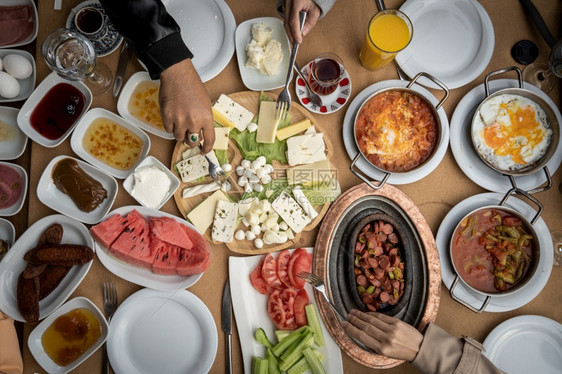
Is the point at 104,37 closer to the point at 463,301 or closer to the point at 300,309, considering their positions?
the point at 300,309

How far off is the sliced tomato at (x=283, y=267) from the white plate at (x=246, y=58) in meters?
0.83

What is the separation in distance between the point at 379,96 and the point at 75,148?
1523 millimetres

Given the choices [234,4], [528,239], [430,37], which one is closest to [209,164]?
[234,4]

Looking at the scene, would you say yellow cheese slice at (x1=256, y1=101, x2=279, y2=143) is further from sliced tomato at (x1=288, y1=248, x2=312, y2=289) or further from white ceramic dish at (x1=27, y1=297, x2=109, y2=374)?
white ceramic dish at (x1=27, y1=297, x2=109, y2=374)

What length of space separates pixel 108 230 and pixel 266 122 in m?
0.91

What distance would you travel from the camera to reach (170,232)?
1.83 m

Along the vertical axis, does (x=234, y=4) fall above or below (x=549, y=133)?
above

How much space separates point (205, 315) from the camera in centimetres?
184

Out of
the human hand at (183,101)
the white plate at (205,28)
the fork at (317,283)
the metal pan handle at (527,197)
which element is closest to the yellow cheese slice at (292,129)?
the human hand at (183,101)

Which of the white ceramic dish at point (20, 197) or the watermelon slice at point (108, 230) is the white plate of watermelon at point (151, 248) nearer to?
the watermelon slice at point (108, 230)

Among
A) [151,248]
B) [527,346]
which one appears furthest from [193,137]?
[527,346]

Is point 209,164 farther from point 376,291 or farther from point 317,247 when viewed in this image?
point 376,291

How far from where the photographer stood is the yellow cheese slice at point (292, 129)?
1941 millimetres

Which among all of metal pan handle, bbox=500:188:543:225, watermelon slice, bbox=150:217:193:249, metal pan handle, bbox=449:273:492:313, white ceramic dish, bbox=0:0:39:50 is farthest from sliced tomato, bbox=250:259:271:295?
white ceramic dish, bbox=0:0:39:50
